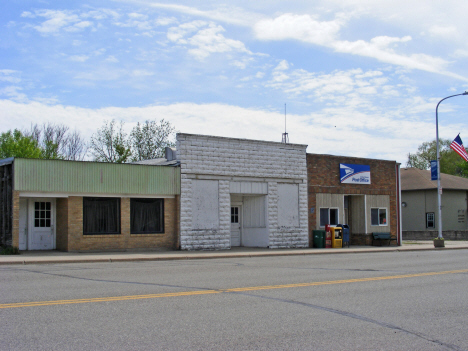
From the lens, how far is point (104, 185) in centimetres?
2116

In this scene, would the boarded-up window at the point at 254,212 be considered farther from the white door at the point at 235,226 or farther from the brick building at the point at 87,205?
the brick building at the point at 87,205

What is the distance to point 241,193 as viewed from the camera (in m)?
24.9

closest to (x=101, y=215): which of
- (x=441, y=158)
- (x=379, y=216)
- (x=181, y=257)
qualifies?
(x=181, y=257)

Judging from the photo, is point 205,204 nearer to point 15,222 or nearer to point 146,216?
point 146,216

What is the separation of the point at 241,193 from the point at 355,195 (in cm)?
808

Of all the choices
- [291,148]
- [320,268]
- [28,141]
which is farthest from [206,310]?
[28,141]

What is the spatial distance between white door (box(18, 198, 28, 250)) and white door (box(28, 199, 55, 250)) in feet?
0.51

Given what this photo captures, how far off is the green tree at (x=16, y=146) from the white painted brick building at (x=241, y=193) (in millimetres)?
28470

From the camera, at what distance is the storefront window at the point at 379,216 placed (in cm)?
2975

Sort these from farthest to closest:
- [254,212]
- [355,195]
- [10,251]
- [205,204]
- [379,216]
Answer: [379,216] < [355,195] < [254,212] < [205,204] < [10,251]

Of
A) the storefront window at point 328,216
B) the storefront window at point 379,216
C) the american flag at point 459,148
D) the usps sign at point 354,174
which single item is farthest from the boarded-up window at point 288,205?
the american flag at point 459,148

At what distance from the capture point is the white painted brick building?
23188mm

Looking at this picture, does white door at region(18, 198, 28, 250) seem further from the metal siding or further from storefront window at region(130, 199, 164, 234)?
storefront window at region(130, 199, 164, 234)

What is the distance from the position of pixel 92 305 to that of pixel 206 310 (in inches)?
75.6
